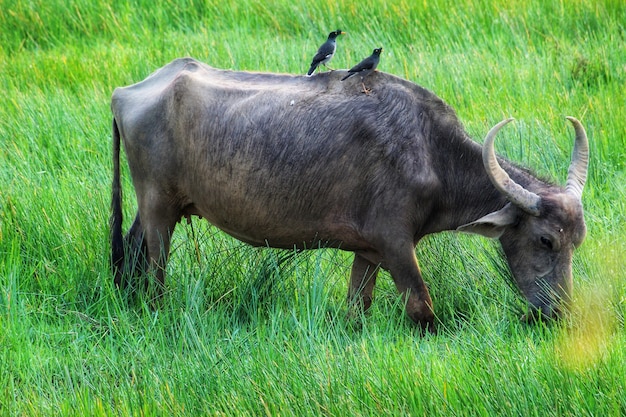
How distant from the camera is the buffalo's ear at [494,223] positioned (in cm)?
546

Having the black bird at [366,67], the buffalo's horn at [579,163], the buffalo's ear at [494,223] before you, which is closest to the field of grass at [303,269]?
the buffalo's ear at [494,223]

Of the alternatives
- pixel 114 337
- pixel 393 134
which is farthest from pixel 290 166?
pixel 114 337

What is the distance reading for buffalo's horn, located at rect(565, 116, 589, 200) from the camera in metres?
5.61

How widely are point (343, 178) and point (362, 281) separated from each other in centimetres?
64

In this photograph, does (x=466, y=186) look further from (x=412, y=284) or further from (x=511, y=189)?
(x=412, y=284)

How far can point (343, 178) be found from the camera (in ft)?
18.7

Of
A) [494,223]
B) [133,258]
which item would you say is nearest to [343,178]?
[494,223]

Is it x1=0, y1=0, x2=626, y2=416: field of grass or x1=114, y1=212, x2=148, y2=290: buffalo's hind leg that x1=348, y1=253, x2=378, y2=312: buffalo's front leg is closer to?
x1=0, y1=0, x2=626, y2=416: field of grass

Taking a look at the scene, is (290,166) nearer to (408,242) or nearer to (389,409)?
(408,242)

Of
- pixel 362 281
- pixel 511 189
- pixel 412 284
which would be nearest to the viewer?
pixel 511 189

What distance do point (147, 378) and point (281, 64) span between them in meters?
5.32

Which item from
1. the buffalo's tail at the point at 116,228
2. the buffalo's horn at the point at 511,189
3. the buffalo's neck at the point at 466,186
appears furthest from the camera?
the buffalo's tail at the point at 116,228

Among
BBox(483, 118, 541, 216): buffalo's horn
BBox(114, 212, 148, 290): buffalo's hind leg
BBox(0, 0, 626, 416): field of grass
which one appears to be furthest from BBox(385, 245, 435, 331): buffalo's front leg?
BBox(114, 212, 148, 290): buffalo's hind leg

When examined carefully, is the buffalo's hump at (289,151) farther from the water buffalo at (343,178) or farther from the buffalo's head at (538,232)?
the buffalo's head at (538,232)
